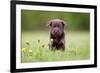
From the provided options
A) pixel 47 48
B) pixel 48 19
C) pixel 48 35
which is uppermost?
pixel 48 19

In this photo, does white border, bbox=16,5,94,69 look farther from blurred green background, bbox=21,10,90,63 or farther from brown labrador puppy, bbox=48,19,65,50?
brown labrador puppy, bbox=48,19,65,50

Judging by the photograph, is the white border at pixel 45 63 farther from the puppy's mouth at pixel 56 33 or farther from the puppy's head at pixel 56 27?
the puppy's mouth at pixel 56 33

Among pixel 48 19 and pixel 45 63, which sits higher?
pixel 48 19

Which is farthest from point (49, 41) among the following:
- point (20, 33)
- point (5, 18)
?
point (5, 18)

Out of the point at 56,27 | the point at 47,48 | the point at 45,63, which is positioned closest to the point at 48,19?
the point at 56,27

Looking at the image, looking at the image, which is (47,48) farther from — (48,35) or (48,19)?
(48,19)

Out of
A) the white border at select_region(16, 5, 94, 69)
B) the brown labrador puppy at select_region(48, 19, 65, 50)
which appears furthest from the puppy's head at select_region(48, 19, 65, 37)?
the white border at select_region(16, 5, 94, 69)

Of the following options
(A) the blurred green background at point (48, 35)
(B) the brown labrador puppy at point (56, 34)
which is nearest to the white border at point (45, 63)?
(A) the blurred green background at point (48, 35)
